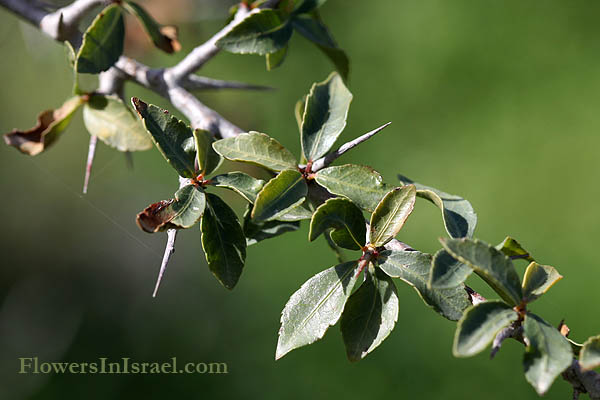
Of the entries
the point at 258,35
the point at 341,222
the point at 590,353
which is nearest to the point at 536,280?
the point at 590,353

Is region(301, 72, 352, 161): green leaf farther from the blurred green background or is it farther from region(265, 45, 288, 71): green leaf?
the blurred green background

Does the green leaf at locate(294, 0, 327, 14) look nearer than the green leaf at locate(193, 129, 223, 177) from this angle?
No

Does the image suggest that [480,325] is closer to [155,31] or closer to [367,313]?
[367,313]

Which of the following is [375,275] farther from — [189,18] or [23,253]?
[23,253]

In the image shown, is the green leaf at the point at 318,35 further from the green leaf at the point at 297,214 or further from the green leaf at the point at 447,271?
the green leaf at the point at 447,271

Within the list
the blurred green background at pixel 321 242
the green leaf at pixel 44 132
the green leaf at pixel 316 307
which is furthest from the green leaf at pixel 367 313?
the blurred green background at pixel 321 242

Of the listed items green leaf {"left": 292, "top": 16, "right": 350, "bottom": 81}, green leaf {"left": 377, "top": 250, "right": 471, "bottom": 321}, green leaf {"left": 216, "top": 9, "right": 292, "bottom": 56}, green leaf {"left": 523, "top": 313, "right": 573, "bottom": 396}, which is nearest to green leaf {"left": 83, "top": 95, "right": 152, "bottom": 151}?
green leaf {"left": 216, "top": 9, "right": 292, "bottom": 56}

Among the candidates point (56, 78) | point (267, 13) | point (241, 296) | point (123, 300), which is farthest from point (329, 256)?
point (267, 13)
